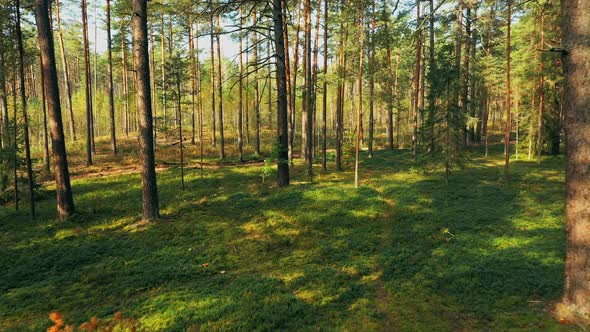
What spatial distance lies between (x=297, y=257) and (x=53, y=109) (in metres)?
11.4

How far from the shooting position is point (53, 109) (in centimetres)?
1216

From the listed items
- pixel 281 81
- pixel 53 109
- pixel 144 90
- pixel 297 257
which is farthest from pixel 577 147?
pixel 53 109

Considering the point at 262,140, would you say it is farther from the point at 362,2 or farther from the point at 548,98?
the point at 548,98

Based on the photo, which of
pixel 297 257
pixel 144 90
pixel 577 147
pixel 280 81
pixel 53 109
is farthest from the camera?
pixel 280 81

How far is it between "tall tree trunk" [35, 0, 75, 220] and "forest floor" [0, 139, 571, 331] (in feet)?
2.96

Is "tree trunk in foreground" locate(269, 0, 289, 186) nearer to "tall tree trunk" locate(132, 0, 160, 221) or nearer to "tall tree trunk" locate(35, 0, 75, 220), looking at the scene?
"tall tree trunk" locate(132, 0, 160, 221)

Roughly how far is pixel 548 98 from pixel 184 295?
31.7 meters

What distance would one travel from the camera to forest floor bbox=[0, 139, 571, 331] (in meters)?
5.97

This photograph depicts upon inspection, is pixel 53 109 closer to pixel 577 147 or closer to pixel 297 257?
pixel 297 257

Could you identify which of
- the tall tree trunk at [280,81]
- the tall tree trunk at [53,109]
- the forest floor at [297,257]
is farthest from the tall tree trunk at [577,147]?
the tall tree trunk at [53,109]

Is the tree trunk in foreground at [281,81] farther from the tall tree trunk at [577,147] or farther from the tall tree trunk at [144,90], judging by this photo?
the tall tree trunk at [577,147]

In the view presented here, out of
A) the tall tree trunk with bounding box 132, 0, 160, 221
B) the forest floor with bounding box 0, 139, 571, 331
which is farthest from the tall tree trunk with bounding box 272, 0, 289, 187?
the tall tree trunk with bounding box 132, 0, 160, 221

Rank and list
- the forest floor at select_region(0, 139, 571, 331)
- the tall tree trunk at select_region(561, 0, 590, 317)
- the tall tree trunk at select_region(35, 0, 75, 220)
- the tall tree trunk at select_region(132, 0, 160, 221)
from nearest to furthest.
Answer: the tall tree trunk at select_region(561, 0, 590, 317)
the forest floor at select_region(0, 139, 571, 331)
the tall tree trunk at select_region(132, 0, 160, 221)
the tall tree trunk at select_region(35, 0, 75, 220)

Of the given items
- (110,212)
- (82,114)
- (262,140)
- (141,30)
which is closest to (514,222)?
(141,30)
